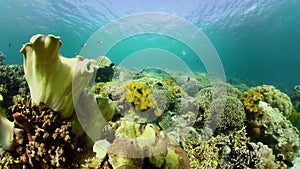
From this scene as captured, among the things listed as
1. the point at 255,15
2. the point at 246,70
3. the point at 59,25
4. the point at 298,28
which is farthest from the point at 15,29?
the point at 246,70

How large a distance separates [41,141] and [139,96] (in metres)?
3.16

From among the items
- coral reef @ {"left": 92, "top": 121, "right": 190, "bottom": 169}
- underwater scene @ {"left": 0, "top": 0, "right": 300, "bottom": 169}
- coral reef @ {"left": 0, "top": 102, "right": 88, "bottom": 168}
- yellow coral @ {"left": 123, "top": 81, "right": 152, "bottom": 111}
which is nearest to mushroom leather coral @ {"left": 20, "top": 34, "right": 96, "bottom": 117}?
underwater scene @ {"left": 0, "top": 0, "right": 300, "bottom": 169}

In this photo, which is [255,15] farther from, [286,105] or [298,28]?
[286,105]

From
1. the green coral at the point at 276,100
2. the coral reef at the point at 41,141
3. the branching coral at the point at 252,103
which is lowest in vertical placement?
the coral reef at the point at 41,141

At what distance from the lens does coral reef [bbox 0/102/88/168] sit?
215 cm

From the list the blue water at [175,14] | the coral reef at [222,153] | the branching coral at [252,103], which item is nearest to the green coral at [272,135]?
the branching coral at [252,103]

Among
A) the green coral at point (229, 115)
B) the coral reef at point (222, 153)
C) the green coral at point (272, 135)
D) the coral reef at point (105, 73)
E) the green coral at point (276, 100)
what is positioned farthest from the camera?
the coral reef at point (105, 73)

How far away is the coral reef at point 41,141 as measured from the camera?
2.15 metres

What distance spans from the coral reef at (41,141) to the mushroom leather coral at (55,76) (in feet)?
0.38

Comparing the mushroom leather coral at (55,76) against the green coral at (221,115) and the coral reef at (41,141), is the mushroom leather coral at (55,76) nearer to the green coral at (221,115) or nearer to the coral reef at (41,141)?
the coral reef at (41,141)

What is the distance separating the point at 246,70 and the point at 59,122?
468ft

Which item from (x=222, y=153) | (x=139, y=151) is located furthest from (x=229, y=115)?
(x=139, y=151)

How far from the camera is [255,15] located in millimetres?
41906

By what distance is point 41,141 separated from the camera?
2.19 meters
